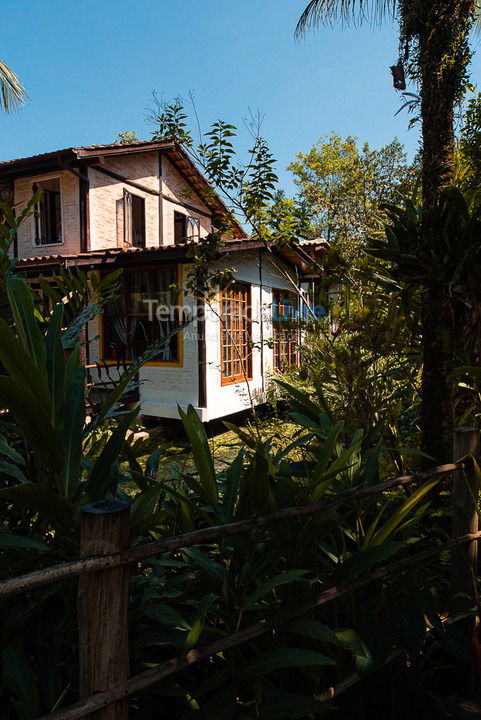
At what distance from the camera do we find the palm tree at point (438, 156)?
265 cm

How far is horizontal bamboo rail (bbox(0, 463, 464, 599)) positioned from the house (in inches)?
262

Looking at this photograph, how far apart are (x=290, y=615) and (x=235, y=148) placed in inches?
219

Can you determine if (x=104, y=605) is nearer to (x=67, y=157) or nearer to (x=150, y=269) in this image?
(x=150, y=269)

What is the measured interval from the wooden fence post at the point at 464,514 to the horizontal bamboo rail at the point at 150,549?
1.91ft

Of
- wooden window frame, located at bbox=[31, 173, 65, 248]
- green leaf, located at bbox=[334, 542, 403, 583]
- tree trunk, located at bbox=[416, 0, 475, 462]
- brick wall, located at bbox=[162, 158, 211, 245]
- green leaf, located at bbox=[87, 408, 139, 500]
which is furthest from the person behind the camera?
brick wall, located at bbox=[162, 158, 211, 245]

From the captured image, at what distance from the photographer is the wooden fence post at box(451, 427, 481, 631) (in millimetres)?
2039

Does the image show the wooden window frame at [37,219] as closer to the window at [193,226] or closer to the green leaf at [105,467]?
the window at [193,226]

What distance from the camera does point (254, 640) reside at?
146cm

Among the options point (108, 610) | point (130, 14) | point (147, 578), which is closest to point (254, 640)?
point (147, 578)

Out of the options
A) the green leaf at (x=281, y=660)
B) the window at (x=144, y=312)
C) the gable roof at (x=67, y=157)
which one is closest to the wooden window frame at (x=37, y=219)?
the gable roof at (x=67, y=157)

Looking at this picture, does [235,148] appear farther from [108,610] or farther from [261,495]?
[108,610]

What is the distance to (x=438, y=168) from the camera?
2.76m

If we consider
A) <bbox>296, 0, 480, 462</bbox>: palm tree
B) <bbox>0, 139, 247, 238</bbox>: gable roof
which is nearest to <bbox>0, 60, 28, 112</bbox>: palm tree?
<bbox>0, 139, 247, 238</bbox>: gable roof

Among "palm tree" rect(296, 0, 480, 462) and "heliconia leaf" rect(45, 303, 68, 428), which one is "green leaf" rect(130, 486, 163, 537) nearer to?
"heliconia leaf" rect(45, 303, 68, 428)
